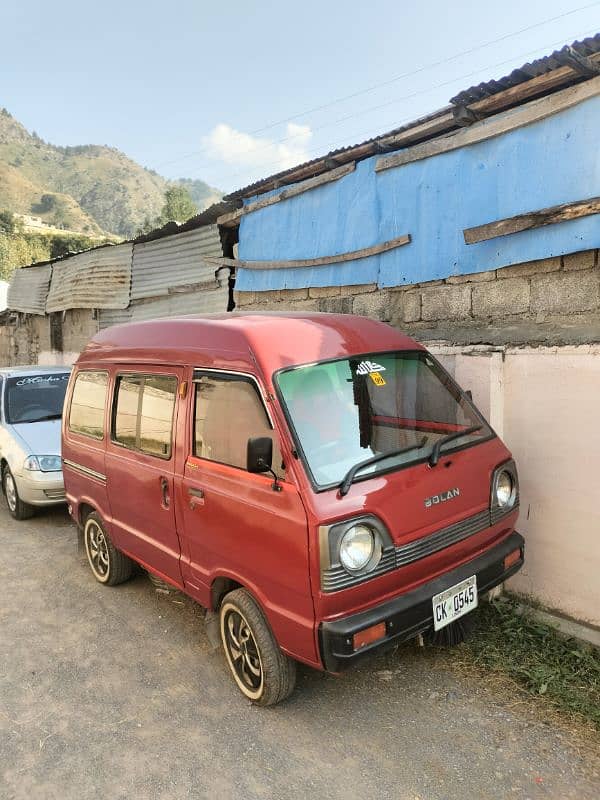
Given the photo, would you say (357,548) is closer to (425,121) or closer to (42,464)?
(425,121)

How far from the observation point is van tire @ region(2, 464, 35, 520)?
20.7ft

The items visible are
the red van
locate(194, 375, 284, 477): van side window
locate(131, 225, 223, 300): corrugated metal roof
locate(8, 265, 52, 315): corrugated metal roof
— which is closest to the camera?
the red van

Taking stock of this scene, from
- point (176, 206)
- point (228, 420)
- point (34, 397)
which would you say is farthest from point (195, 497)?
point (176, 206)

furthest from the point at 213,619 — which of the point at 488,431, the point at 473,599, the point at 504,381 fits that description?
the point at 504,381

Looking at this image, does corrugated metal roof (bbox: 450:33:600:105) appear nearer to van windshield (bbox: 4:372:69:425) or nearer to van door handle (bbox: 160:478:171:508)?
van door handle (bbox: 160:478:171:508)

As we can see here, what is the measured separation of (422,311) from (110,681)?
3820mm

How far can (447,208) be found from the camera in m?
4.50

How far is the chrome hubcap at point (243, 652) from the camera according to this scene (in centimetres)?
302

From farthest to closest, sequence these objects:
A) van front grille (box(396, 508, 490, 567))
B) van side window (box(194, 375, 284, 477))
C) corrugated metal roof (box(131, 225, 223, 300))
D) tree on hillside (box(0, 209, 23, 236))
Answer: tree on hillside (box(0, 209, 23, 236)) → corrugated metal roof (box(131, 225, 223, 300)) → van side window (box(194, 375, 284, 477)) → van front grille (box(396, 508, 490, 567))

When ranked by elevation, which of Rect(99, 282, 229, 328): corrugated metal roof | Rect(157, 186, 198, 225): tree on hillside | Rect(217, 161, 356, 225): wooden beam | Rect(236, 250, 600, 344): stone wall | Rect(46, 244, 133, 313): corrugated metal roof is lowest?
Rect(236, 250, 600, 344): stone wall

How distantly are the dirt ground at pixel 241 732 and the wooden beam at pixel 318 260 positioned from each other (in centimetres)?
347

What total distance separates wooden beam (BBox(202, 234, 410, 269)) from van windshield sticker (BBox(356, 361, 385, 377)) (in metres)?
2.05

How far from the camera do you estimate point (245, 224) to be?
278 inches

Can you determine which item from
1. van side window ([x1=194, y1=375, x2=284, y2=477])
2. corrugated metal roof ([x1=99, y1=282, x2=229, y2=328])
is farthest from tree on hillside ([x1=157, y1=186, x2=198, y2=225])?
van side window ([x1=194, y1=375, x2=284, y2=477])
